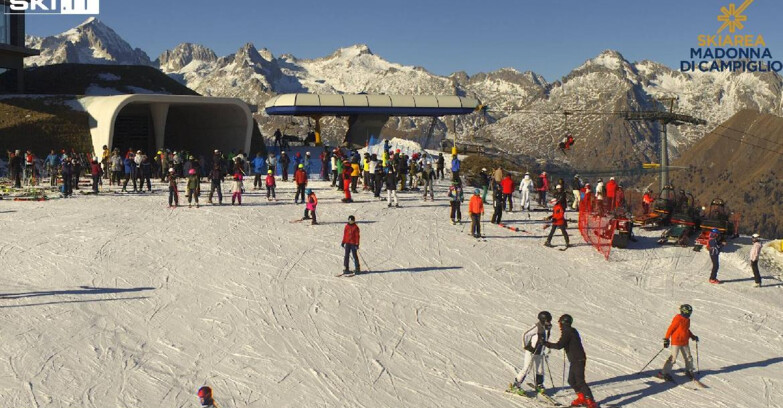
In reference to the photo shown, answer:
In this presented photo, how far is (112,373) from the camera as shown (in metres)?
11.2

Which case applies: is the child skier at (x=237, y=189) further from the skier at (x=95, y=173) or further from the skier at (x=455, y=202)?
the skier at (x=455, y=202)

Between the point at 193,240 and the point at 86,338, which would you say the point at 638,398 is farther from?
the point at 193,240

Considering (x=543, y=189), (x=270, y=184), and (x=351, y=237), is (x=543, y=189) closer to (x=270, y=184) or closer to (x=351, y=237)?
(x=270, y=184)

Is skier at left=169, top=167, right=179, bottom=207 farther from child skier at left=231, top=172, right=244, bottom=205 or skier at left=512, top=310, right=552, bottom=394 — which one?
skier at left=512, top=310, right=552, bottom=394

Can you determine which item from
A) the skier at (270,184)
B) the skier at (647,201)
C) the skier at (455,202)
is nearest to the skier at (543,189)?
the skier at (647,201)

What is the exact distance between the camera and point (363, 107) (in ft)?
159

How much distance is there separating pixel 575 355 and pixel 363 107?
1542 inches

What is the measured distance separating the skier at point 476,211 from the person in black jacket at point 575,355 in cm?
1029

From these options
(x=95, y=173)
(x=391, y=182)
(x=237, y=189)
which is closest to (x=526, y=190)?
(x=391, y=182)

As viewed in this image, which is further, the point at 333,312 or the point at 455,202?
the point at 455,202

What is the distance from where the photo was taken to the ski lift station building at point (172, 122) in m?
36.0

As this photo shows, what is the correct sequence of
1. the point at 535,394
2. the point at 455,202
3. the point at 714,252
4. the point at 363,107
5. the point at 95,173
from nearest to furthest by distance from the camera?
the point at 535,394
the point at 714,252
the point at 455,202
the point at 95,173
the point at 363,107

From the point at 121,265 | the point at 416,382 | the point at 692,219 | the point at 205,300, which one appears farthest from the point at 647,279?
the point at 121,265

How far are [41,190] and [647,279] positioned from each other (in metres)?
20.4
